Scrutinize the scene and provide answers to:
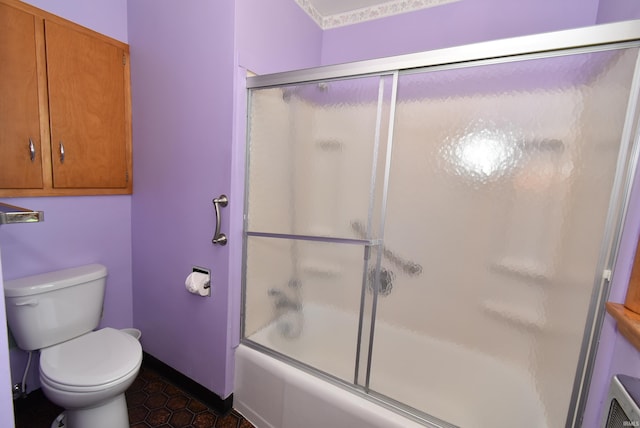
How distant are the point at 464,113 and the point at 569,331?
894 mm

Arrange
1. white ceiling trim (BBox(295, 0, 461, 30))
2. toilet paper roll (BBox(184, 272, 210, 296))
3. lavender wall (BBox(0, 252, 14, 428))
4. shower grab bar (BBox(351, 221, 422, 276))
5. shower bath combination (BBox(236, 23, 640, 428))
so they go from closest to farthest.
→ 1. lavender wall (BBox(0, 252, 14, 428))
2. shower bath combination (BBox(236, 23, 640, 428))
3. shower grab bar (BBox(351, 221, 422, 276))
4. toilet paper roll (BBox(184, 272, 210, 296))
5. white ceiling trim (BBox(295, 0, 461, 30))

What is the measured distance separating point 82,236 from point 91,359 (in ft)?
2.40

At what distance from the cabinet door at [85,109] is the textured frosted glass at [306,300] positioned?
3.38ft

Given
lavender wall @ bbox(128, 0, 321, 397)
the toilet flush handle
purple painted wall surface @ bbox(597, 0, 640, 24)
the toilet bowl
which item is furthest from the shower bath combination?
the toilet flush handle

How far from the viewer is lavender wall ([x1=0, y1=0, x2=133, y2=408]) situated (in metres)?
1.36

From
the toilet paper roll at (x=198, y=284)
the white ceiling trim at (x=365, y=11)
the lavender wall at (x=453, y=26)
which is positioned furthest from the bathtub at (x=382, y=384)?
the white ceiling trim at (x=365, y=11)

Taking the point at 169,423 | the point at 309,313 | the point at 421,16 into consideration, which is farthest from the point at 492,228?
the point at 169,423

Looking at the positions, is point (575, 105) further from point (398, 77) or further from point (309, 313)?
point (309, 313)

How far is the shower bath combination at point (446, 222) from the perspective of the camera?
90cm

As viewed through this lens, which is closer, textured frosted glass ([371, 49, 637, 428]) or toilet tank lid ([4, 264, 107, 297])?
textured frosted glass ([371, 49, 637, 428])

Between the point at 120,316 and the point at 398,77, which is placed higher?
the point at 398,77

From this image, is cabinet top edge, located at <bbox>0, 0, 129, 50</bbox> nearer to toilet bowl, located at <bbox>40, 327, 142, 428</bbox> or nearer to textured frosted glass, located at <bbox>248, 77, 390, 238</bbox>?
textured frosted glass, located at <bbox>248, 77, 390, 238</bbox>

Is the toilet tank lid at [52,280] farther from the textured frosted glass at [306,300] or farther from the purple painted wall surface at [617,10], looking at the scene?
the purple painted wall surface at [617,10]

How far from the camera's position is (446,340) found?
1.21 metres
